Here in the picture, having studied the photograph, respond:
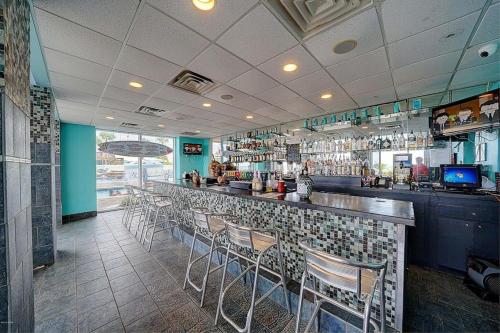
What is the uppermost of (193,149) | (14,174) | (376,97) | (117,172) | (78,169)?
(376,97)

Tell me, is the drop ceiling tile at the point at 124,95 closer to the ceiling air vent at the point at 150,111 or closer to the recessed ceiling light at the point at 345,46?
the ceiling air vent at the point at 150,111

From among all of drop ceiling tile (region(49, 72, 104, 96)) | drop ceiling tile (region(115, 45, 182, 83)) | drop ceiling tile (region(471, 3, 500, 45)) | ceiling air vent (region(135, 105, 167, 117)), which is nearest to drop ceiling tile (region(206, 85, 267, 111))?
drop ceiling tile (region(115, 45, 182, 83))

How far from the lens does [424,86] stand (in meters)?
3.02

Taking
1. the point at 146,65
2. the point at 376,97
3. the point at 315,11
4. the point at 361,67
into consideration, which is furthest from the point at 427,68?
the point at 146,65

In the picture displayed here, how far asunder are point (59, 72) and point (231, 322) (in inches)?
146

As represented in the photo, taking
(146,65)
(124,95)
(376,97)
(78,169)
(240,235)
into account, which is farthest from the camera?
(78,169)

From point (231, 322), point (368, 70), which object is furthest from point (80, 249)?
point (368, 70)

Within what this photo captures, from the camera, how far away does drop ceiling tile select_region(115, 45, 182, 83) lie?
2.15m

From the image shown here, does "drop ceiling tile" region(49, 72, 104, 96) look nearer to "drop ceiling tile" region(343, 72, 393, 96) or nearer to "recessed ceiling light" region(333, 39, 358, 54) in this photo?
"recessed ceiling light" region(333, 39, 358, 54)

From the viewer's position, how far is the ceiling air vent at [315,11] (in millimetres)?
1535

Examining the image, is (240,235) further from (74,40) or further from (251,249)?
(74,40)

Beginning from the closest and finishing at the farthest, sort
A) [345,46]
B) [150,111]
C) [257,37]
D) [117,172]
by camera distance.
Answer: [257,37] → [345,46] → [150,111] → [117,172]

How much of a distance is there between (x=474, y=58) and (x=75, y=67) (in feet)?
16.5

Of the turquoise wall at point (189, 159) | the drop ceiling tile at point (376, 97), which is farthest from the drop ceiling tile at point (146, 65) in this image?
the turquoise wall at point (189, 159)
